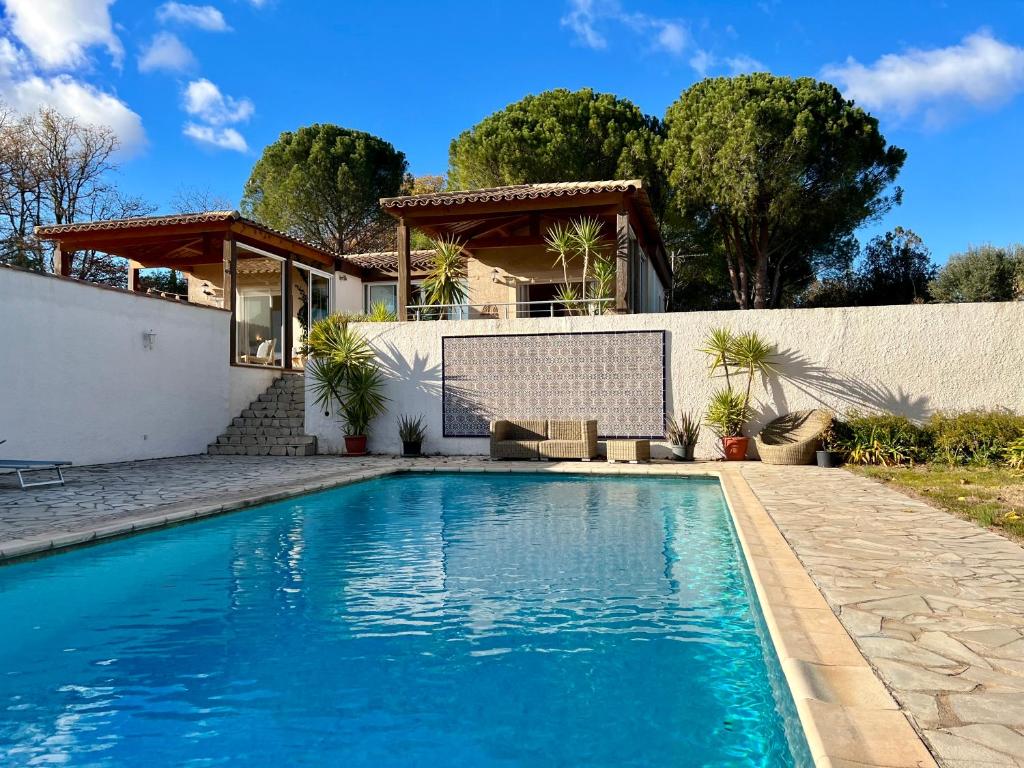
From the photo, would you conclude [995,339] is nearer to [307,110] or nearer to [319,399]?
[319,399]

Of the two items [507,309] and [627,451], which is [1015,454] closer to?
[627,451]

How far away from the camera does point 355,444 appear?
565 inches

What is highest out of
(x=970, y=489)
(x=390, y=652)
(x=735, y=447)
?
(x=735, y=447)

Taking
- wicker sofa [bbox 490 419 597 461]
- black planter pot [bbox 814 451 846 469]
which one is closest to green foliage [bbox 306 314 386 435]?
wicker sofa [bbox 490 419 597 461]

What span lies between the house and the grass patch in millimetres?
5863

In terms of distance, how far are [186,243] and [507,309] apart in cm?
796

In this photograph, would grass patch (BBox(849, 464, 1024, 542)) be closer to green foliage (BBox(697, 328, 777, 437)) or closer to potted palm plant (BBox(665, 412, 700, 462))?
green foliage (BBox(697, 328, 777, 437))

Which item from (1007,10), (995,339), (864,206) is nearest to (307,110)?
(864,206)

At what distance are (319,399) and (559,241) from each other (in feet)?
19.2

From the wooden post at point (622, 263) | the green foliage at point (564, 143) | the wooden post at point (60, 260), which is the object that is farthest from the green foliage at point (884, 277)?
the wooden post at point (60, 260)

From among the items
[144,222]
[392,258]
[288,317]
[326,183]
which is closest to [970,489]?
[288,317]

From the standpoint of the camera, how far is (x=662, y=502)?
8.93 meters

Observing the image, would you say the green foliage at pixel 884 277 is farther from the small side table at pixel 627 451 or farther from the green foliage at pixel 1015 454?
the small side table at pixel 627 451

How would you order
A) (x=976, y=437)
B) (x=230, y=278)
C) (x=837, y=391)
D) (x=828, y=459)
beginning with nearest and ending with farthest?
(x=976, y=437), (x=828, y=459), (x=837, y=391), (x=230, y=278)
